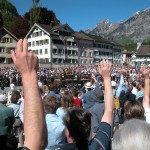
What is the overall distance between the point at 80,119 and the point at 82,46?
281 ft

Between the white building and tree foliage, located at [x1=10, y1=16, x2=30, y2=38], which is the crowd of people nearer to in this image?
the white building

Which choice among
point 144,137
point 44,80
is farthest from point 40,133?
point 44,80

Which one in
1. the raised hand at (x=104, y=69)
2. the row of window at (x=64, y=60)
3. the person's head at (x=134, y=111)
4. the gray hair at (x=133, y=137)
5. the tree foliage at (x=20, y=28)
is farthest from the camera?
the tree foliage at (x=20, y=28)

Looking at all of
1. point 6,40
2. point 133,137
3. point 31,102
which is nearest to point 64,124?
point 31,102

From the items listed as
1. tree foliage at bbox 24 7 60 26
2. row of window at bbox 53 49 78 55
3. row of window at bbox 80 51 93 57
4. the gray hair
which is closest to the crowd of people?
the gray hair

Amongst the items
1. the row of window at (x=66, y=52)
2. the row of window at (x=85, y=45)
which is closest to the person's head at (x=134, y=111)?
the row of window at (x=66, y=52)

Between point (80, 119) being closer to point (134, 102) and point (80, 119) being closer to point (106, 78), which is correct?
point (106, 78)

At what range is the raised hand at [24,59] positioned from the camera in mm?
2531

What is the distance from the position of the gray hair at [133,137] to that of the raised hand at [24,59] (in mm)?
788

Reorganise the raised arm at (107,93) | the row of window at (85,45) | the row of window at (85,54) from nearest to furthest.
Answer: the raised arm at (107,93) → the row of window at (85,54) → the row of window at (85,45)

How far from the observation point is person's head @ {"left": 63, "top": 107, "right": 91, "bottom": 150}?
3.35m

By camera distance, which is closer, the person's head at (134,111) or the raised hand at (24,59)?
the raised hand at (24,59)

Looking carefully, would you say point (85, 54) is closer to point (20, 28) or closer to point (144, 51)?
point (20, 28)

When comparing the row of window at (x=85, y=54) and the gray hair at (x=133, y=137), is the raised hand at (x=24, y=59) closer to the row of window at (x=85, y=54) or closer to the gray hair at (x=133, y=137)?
the gray hair at (x=133, y=137)
